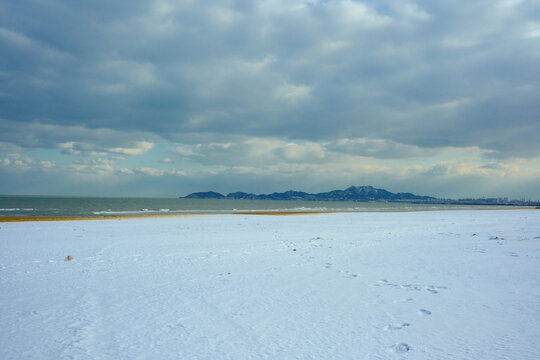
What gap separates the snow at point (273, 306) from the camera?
12.5ft

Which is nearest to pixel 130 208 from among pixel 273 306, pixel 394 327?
pixel 273 306

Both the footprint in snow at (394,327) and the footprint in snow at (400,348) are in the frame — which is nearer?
the footprint in snow at (400,348)

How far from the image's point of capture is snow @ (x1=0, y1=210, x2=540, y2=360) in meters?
3.82

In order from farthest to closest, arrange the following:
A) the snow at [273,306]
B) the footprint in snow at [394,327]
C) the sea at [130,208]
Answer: the sea at [130,208]
the footprint in snow at [394,327]
the snow at [273,306]

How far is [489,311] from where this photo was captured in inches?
196

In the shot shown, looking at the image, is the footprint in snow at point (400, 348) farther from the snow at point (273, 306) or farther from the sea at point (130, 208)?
the sea at point (130, 208)

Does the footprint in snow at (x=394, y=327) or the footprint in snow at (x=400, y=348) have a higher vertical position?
the footprint in snow at (x=394, y=327)

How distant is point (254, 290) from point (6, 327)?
367 cm

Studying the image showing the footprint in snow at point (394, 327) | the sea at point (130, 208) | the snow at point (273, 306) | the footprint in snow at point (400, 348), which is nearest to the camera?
the footprint in snow at point (400, 348)

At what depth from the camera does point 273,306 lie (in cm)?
531

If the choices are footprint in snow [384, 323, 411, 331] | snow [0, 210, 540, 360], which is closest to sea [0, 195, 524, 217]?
snow [0, 210, 540, 360]

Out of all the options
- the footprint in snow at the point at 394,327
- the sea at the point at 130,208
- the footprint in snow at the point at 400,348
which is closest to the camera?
the footprint in snow at the point at 400,348

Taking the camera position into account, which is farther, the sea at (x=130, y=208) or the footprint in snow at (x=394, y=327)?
the sea at (x=130, y=208)

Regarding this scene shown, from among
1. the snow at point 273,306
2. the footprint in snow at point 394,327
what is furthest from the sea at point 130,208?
the footprint in snow at point 394,327
